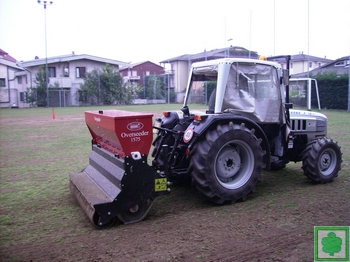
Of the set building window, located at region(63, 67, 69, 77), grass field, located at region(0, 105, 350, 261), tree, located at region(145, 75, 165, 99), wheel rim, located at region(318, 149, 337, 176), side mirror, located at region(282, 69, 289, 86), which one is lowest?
grass field, located at region(0, 105, 350, 261)

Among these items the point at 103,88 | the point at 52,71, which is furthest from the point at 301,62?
the point at 52,71

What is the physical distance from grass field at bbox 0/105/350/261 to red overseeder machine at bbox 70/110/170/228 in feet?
Result: 0.66

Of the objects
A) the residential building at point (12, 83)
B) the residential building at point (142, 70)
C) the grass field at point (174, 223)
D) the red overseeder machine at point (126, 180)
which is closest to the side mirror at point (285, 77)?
the grass field at point (174, 223)

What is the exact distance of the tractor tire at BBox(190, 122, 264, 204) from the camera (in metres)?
4.73

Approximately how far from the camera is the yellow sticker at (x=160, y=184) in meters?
4.38

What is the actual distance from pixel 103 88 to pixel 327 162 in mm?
34931

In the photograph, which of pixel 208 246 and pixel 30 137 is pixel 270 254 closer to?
pixel 208 246

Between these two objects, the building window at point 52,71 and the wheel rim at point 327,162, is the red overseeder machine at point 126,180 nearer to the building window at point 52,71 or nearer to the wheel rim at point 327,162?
the wheel rim at point 327,162

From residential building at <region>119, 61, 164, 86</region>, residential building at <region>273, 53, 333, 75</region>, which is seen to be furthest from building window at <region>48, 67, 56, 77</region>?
residential building at <region>273, 53, 333, 75</region>

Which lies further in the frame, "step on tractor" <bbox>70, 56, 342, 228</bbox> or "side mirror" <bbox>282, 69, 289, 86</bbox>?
"side mirror" <bbox>282, 69, 289, 86</bbox>

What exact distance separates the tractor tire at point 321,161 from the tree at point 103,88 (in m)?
34.5

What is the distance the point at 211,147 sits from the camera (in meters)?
4.73

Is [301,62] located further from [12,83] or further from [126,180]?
[126,180]

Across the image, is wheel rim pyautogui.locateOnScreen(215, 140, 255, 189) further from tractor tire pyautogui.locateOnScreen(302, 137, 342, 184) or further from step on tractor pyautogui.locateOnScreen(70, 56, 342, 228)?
tractor tire pyautogui.locateOnScreen(302, 137, 342, 184)
